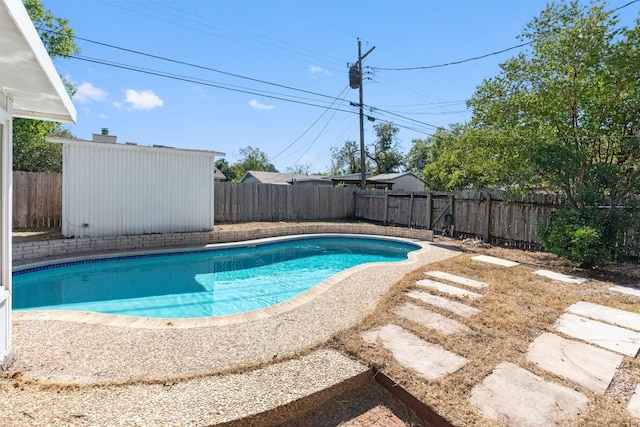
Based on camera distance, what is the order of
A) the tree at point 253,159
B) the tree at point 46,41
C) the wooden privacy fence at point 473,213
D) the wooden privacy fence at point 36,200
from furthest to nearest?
1. the tree at point 253,159
2. the tree at point 46,41
3. the wooden privacy fence at point 36,200
4. the wooden privacy fence at point 473,213

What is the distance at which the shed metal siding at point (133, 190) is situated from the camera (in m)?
8.05

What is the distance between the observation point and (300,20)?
12484 millimetres

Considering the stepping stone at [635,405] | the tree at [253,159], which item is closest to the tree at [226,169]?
the tree at [253,159]

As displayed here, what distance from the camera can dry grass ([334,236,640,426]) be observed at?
231 cm

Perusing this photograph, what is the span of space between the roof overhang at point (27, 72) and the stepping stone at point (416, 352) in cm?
335

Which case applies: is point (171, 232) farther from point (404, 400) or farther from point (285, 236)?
point (404, 400)

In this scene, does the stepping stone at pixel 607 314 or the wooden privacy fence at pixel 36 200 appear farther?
the wooden privacy fence at pixel 36 200

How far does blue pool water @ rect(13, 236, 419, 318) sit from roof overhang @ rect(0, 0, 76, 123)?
3.06 metres

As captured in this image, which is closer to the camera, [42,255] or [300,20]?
[42,255]

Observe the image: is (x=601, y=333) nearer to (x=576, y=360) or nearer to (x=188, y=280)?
(x=576, y=360)

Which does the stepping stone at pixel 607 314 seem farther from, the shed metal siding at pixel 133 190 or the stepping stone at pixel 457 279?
the shed metal siding at pixel 133 190

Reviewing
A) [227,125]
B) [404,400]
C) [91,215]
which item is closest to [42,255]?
[91,215]

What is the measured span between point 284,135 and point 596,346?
33524mm

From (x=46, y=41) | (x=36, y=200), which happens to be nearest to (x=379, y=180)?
(x=46, y=41)
